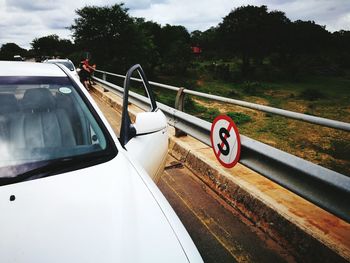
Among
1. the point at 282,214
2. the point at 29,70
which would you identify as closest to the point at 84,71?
the point at 29,70

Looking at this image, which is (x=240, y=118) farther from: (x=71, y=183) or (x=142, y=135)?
(x=71, y=183)

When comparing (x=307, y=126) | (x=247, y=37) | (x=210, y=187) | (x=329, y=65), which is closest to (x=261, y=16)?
(x=247, y=37)

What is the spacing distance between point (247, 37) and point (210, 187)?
53.8m

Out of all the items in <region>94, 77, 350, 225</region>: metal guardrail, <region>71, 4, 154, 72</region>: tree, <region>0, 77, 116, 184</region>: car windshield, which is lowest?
<region>94, 77, 350, 225</region>: metal guardrail

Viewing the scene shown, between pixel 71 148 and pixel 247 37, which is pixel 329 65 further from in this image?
pixel 71 148

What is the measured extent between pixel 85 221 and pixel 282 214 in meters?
2.08

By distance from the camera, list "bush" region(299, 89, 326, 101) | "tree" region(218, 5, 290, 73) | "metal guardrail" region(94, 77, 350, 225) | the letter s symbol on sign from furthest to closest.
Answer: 1. "tree" region(218, 5, 290, 73)
2. "bush" region(299, 89, 326, 101)
3. the letter s symbol on sign
4. "metal guardrail" region(94, 77, 350, 225)

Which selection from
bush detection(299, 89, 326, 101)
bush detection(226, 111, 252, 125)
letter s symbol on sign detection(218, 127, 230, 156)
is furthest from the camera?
bush detection(299, 89, 326, 101)

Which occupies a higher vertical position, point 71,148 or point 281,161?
point 71,148

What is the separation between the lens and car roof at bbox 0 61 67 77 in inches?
98.3

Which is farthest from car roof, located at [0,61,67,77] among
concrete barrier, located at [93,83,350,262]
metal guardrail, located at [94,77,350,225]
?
concrete barrier, located at [93,83,350,262]

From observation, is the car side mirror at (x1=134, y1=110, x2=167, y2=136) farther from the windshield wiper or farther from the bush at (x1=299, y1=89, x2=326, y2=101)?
the bush at (x1=299, y1=89, x2=326, y2=101)

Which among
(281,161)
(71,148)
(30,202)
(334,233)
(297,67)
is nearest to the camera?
(30,202)

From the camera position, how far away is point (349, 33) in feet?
246
